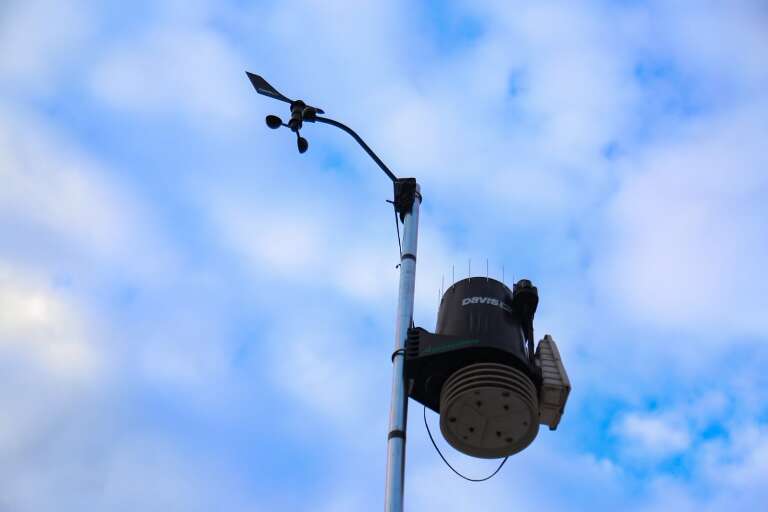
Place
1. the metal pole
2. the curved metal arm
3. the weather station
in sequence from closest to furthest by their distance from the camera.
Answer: the metal pole < the weather station < the curved metal arm

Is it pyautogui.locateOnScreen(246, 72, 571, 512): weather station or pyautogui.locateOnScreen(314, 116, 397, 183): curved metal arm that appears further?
pyautogui.locateOnScreen(314, 116, 397, 183): curved metal arm

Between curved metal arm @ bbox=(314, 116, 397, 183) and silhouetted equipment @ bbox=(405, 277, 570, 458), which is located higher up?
curved metal arm @ bbox=(314, 116, 397, 183)

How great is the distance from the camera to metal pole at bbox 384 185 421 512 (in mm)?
7367

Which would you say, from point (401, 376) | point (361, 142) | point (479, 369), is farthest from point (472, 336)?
point (361, 142)

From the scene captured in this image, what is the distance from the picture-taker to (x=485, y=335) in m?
8.77

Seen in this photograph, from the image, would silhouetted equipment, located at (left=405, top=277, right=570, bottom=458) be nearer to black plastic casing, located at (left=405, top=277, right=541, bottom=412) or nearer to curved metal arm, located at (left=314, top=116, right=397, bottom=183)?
black plastic casing, located at (left=405, top=277, right=541, bottom=412)

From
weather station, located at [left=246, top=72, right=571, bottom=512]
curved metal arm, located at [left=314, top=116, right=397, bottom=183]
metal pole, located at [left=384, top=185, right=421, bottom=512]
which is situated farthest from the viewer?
curved metal arm, located at [left=314, top=116, right=397, bottom=183]

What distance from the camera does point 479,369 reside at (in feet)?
27.8

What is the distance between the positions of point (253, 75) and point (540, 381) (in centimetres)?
546

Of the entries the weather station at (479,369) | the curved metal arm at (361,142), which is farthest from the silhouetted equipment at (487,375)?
the curved metal arm at (361,142)

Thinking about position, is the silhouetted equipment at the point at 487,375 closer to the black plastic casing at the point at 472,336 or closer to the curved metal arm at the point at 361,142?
the black plastic casing at the point at 472,336

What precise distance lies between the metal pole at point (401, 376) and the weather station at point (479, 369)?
10 millimetres

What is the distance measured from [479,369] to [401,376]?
0.74 metres

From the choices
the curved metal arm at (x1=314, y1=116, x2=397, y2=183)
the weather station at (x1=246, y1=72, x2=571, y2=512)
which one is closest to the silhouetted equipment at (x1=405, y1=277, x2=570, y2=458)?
the weather station at (x1=246, y1=72, x2=571, y2=512)
